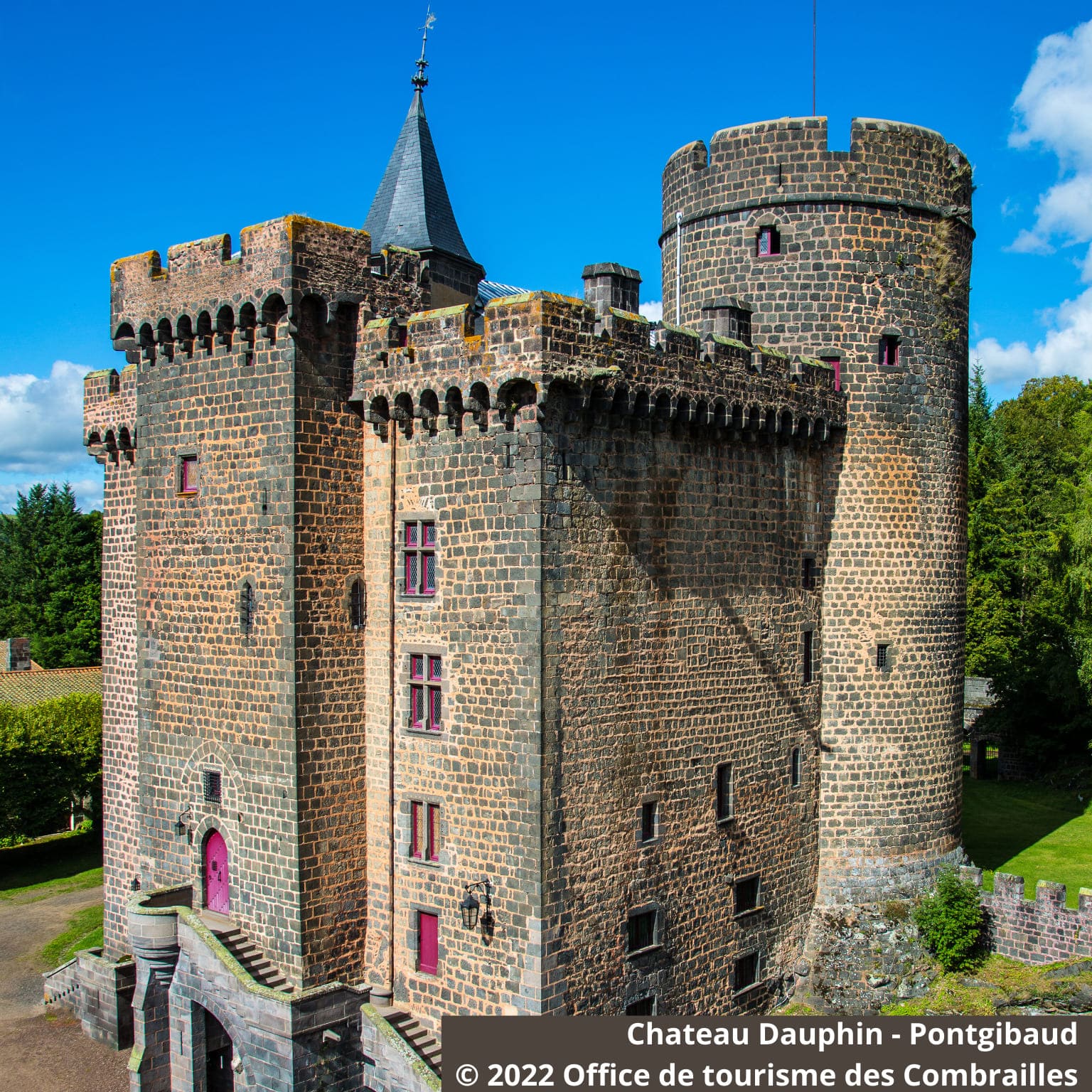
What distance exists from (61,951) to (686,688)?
20.1m

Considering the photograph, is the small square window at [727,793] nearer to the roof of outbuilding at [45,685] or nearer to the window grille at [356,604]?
the window grille at [356,604]

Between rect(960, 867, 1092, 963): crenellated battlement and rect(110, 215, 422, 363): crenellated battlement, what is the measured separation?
1783cm

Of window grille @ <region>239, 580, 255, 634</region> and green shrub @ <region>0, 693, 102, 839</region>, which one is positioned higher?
window grille @ <region>239, 580, 255, 634</region>

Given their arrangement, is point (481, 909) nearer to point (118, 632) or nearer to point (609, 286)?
point (609, 286)

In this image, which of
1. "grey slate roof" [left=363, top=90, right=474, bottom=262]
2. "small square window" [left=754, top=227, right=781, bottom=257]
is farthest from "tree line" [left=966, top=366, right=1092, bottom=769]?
"grey slate roof" [left=363, top=90, right=474, bottom=262]

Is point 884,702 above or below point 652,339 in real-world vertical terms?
below

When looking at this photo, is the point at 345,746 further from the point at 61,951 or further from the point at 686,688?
the point at 61,951

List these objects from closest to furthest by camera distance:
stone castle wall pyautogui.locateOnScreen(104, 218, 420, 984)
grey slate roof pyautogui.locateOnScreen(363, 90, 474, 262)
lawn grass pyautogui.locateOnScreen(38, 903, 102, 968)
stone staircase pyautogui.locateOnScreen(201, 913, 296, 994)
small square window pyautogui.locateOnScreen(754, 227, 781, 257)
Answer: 1. stone staircase pyautogui.locateOnScreen(201, 913, 296, 994)
2. stone castle wall pyautogui.locateOnScreen(104, 218, 420, 984)
3. small square window pyautogui.locateOnScreen(754, 227, 781, 257)
4. grey slate roof pyautogui.locateOnScreen(363, 90, 474, 262)
5. lawn grass pyautogui.locateOnScreen(38, 903, 102, 968)

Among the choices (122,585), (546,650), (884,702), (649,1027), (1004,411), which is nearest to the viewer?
(546,650)

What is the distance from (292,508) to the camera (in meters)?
20.0

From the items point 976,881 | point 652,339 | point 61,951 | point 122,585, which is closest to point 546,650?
point 652,339

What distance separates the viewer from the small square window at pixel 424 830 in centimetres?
1983
